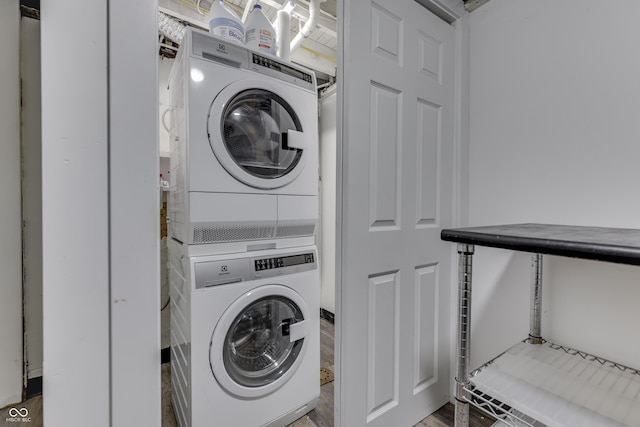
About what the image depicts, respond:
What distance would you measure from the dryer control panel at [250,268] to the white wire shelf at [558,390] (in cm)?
83

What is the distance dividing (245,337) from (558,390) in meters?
1.19

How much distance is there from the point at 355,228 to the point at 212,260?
612 mm

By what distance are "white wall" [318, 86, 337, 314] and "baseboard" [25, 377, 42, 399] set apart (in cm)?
222

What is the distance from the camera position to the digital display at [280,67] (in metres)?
1.32

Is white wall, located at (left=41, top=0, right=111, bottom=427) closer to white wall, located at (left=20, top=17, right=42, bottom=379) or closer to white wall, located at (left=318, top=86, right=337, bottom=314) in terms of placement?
white wall, located at (left=20, top=17, right=42, bottom=379)

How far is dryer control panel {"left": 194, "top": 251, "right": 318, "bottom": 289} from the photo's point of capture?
115cm

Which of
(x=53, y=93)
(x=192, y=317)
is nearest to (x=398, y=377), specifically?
(x=192, y=317)

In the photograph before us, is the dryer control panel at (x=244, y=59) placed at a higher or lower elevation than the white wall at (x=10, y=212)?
higher

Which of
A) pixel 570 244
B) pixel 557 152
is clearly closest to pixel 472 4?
pixel 557 152

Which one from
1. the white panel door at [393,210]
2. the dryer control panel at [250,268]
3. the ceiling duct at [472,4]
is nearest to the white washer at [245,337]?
the dryer control panel at [250,268]

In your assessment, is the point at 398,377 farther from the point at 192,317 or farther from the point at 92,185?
the point at 92,185

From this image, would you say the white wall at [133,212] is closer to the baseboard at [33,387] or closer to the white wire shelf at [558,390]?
the baseboard at [33,387]

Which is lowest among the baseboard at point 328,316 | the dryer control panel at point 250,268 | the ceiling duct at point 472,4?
the baseboard at point 328,316

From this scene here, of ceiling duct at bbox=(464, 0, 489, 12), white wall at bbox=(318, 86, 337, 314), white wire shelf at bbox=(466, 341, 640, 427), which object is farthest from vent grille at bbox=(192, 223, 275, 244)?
ceiling duct at bbox=(464, 0, 489, 12)
